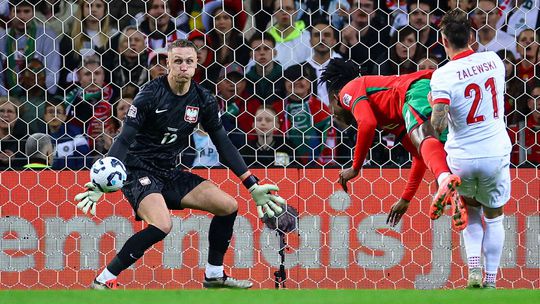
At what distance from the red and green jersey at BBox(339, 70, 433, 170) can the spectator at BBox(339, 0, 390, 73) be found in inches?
57.6

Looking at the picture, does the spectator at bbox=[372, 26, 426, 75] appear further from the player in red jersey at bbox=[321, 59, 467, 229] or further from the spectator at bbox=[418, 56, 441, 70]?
the player in red jersey at bbox=[321, 59, 467, 229]

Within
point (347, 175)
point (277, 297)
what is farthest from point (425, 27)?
point (277, 297)

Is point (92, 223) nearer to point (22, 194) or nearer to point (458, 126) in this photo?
point (22, 194)

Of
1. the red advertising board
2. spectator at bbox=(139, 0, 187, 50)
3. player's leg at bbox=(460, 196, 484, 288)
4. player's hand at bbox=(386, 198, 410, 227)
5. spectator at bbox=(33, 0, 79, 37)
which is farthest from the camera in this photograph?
spectator at bbox=(33, 0, 79, 37)

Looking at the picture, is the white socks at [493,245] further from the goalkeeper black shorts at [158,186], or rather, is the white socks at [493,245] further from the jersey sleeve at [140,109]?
the jersey sleeve at [140,109]

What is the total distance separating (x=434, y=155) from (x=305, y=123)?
2.03 metres

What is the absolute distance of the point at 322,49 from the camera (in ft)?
28.9

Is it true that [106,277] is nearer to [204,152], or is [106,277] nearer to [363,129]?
[363,129]

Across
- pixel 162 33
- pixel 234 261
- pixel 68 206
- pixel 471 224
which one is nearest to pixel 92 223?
pixel 68 206

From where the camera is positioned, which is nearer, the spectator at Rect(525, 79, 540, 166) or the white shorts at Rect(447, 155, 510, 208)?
the white shorts at Rect(447, 155, 510, 208)

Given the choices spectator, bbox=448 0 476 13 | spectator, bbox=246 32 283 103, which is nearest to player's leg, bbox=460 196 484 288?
spectator, bbox=246 32 283 103

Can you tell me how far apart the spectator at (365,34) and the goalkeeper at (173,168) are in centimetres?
196

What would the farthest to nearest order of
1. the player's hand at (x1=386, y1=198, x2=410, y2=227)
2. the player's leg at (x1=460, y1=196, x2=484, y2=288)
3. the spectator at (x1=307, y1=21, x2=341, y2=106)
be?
the spectator at (x1=307, y1=21, x2=341, y2=106), the player's hand at (x1=386, y1=198, x2=410, y2=227), the player's leg at (x1=460, y1=196, x2=484, y2=288)

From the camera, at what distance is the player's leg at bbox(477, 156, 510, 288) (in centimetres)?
668
